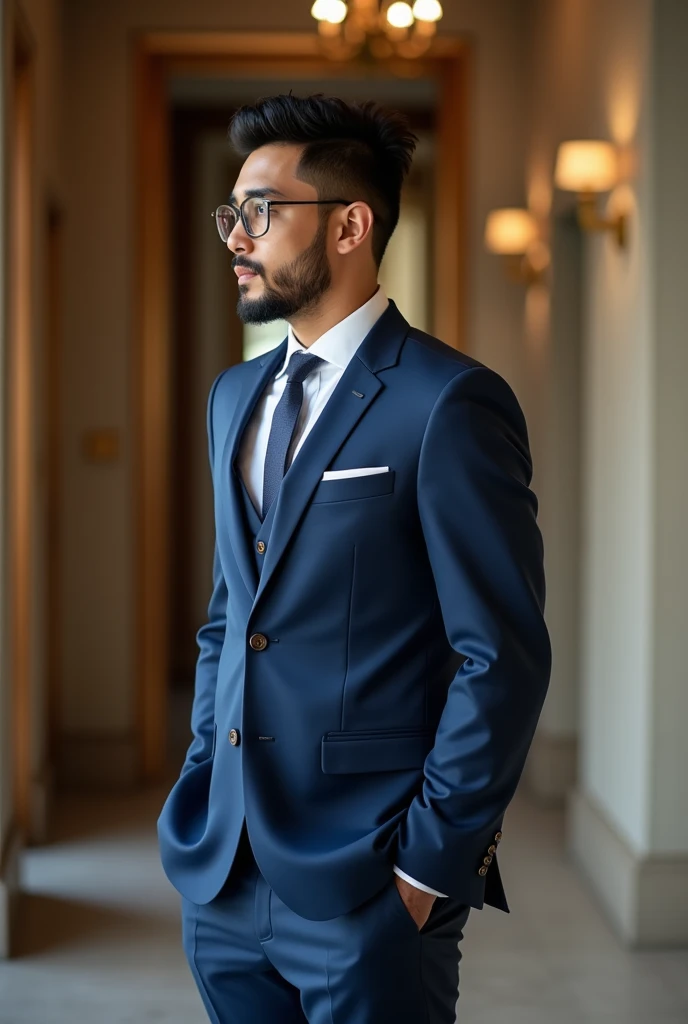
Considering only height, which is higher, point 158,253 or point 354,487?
point 158,253

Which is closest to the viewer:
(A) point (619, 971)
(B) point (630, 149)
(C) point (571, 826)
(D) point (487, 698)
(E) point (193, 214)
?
(D) point (487, 698)

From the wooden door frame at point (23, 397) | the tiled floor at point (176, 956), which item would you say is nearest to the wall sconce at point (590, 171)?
the wooden door frame at point (23, 397)

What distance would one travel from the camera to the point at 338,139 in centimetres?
155

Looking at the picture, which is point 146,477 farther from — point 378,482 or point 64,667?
point 378,482

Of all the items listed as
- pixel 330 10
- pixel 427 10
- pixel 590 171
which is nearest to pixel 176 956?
pixel 590 171

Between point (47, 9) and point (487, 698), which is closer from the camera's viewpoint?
point (487, 698)

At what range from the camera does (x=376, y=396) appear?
1.50m

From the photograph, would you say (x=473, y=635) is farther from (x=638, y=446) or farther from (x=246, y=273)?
(x=638, y=446)

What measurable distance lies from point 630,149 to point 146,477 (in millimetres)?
2627

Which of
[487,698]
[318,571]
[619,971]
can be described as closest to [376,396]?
[318,571]

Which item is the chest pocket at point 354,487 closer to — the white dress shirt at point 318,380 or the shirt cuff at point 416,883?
the white dress shirt at point 318,380

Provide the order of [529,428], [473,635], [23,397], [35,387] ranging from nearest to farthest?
[473,635], [23,397], [35,387], [529,428]

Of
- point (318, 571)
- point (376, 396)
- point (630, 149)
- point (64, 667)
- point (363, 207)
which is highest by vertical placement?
point (630, 149)

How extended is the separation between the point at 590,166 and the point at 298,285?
2526 millimetres
